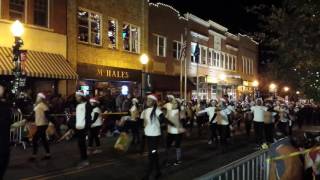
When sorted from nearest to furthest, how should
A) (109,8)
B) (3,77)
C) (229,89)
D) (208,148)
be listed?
(208,148) < (3,77) < (109,8) < (229,89)

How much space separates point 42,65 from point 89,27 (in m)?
5.57

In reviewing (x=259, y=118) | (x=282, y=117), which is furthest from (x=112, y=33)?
(x=259, y=118)

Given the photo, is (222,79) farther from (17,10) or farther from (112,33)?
(17,10)

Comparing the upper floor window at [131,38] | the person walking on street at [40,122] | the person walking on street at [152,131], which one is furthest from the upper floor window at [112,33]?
the person walking on street at [152,131]

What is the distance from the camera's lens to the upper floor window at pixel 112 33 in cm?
2981

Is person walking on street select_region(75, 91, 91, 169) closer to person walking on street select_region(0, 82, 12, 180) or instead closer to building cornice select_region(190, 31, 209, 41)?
person walking on street select_region(0, 82, 12, 180)

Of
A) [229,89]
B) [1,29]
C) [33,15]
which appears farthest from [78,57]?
[229,89]

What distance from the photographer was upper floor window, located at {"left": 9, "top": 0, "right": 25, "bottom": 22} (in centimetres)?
2252

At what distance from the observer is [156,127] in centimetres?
1207

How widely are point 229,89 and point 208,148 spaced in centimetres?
3389

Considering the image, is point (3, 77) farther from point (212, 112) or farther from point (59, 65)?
point (212, 112)

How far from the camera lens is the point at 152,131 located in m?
12.0

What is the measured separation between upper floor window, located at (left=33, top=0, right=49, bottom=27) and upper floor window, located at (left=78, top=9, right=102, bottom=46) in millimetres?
2789

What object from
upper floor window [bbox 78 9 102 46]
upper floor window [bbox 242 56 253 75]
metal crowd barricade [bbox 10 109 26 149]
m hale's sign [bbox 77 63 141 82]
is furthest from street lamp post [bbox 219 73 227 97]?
metal crowd barricade [bbox 10 109 26 149]
